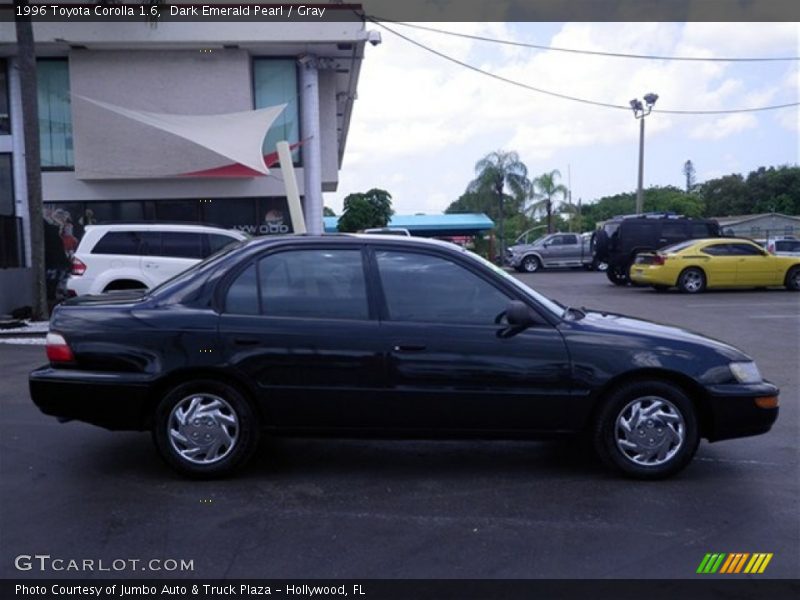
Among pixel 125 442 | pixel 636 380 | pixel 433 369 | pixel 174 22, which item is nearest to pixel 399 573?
pixel 433 369

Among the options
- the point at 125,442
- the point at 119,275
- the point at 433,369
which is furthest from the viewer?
the point at 119,275

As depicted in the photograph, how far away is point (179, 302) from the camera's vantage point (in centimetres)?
541

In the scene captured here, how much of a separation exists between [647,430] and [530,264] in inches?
1172

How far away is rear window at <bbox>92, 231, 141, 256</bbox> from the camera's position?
1274cm

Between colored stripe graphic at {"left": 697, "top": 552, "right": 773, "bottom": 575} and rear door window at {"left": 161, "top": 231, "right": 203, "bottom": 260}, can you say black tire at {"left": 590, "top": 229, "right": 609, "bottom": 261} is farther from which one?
colored stripe graphic at {"left": 697, "top": 552, "right": 773, "bottom": 575}

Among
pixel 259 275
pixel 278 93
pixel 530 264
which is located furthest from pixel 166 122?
pixel 530 264

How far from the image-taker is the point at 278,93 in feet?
62.7

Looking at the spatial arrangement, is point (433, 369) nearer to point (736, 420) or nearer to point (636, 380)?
point (636, 380)

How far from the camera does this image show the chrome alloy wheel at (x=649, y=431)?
5320mm

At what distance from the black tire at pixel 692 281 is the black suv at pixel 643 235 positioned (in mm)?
2503

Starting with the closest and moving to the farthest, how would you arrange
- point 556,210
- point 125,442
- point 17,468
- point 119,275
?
point 17,468 < point 125,442 < point 119,275 < point 556,210

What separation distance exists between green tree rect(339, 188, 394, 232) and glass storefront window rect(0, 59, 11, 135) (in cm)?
1699

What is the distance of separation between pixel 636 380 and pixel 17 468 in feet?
14.3
